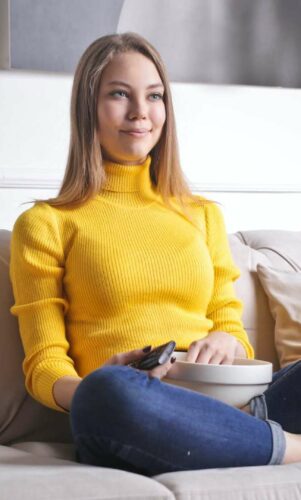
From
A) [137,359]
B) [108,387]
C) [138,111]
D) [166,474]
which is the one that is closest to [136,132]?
[138,111]

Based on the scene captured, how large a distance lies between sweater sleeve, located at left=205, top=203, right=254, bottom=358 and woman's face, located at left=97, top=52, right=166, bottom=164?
23 centimetres

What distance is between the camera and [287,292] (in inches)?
86.8

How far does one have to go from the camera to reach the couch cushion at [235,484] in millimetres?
1404

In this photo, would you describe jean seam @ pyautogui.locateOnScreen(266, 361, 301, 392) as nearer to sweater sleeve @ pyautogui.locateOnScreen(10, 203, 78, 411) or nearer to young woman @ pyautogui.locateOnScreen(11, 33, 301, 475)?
young woman @ pyautogui.locateOnScreen(11, 33, 301, 475)

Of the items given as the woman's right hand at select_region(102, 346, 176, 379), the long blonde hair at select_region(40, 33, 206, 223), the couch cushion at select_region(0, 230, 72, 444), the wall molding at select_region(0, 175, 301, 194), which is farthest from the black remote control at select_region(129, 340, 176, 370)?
the wall molding at select_region(0, 175, 301, 194)

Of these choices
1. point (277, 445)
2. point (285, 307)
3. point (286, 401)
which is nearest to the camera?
point (277, 445)

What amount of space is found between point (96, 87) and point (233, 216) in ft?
4.00

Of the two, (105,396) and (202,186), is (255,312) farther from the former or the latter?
(202,186)

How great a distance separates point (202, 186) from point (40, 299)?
1331 mm

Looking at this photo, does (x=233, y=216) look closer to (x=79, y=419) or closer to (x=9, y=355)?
(x=9, y=355)

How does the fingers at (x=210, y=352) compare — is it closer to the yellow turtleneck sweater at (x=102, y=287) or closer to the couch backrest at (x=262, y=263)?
the yellow turtleneck sweater at (x=102, y=287)

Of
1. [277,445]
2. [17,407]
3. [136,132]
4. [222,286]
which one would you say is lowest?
[17,407]

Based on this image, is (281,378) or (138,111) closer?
(281,378)

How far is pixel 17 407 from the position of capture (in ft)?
6.35
